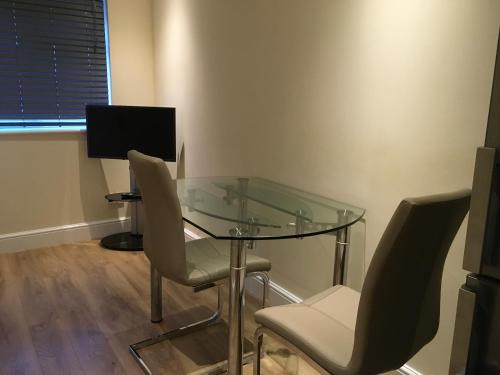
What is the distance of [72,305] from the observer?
2604 millimetres

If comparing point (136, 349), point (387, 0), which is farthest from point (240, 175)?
point (387, 0)

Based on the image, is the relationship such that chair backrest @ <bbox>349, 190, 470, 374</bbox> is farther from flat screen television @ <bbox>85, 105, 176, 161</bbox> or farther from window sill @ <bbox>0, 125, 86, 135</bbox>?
window sill @ <bbox>0, 125, 86, 135</bbox>

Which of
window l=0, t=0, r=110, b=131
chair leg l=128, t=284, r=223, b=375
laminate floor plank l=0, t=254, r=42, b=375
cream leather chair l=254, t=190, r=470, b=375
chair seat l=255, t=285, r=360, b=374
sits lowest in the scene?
laminate floor plank l=0, t=254, r=42, b=375

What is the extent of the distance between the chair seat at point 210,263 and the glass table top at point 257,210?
0.24m

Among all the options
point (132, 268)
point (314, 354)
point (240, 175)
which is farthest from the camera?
point (132, 268)

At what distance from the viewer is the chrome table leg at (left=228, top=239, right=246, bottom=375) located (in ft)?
5.54

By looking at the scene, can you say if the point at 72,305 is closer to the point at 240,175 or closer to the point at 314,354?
the point at 240,175

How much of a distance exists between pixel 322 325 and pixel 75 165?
2.81m

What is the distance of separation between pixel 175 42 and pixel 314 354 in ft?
9.12

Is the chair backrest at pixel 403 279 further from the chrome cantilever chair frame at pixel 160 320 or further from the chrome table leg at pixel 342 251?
the chrome cantilever chair frame at pixel 160 320

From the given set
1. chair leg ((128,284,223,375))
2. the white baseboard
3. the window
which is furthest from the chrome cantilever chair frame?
the window

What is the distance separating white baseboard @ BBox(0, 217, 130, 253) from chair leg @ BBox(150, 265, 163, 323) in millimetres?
1579

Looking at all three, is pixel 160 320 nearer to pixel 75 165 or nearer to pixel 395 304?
pixel 395 304

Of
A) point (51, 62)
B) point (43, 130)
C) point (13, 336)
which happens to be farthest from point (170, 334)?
point (51, 62)
